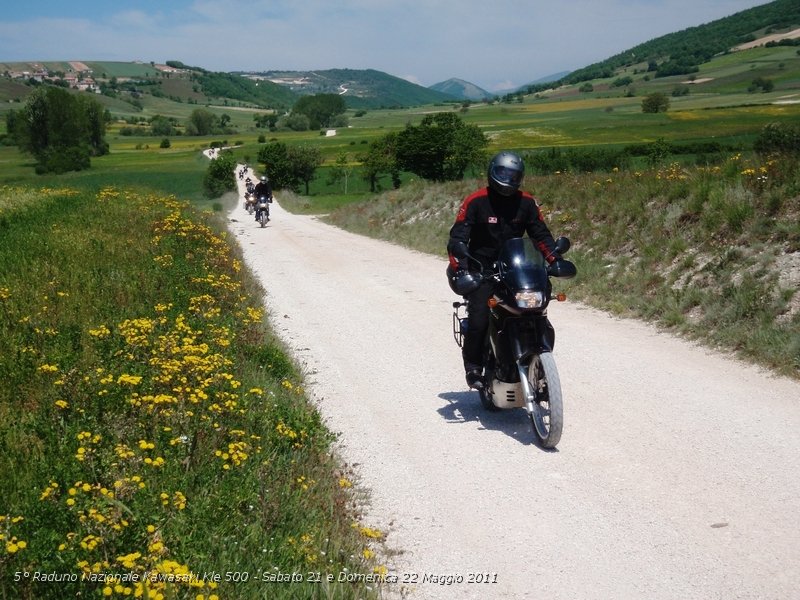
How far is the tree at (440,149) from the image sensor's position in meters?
84.1

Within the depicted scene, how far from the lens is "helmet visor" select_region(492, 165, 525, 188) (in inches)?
229

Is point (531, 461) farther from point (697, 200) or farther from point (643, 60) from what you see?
point (643, 60)

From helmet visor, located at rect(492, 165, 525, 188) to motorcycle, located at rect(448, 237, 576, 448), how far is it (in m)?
0.52

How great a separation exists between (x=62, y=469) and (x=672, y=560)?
3434mm

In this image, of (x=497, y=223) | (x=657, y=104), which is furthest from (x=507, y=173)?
(x=657, y=104)

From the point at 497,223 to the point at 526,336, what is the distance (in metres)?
1.06

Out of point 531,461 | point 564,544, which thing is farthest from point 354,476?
point 564,544

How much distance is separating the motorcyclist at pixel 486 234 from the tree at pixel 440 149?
259 ft

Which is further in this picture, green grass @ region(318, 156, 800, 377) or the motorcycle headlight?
green grass @ region(318, 156, 800, 377)

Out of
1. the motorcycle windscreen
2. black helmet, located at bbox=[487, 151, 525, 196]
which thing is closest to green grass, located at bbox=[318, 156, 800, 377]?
the motorcycle windscreen

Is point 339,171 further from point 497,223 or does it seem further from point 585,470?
point 585,470

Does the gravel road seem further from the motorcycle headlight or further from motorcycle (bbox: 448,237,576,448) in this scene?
the motorcycle headlight

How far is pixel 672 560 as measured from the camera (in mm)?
3879

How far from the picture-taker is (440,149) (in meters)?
86.6
